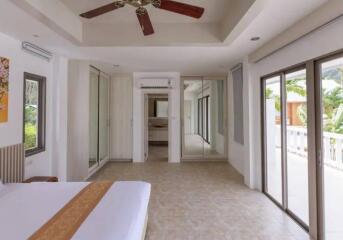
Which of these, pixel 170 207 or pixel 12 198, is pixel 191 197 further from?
pixel 12 198

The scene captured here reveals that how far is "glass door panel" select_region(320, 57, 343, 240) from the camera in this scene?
2334 millimetres

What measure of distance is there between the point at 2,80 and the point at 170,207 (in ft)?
9.22

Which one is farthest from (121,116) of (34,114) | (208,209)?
(208,209)

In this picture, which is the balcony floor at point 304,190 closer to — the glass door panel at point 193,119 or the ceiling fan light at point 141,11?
the ceiling fan light at point 141,11

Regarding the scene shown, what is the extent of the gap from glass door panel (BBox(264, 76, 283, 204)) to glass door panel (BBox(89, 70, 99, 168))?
3.68 metres

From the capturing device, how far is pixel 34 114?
12.0 feet

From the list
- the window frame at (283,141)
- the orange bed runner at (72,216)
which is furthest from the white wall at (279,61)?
the orange bed runner at (72,216)

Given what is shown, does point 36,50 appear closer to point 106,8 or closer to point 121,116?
point 106,8

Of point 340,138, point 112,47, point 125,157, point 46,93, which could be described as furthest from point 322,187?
point 125,157

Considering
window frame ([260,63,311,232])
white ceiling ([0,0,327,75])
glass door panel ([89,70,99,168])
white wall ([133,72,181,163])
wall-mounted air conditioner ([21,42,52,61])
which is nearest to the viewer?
white ceiling ([0,0,327,75])

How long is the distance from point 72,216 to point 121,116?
4808 millimetres

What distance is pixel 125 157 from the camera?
6.48 metres

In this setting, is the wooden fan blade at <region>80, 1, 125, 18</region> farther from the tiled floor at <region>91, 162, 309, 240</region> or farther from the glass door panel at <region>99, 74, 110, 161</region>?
the glass door panel at <region>99, 74, 110, 161</region>

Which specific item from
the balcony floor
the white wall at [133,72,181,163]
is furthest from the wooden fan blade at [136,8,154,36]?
the white wall at [133,72,181,163]
